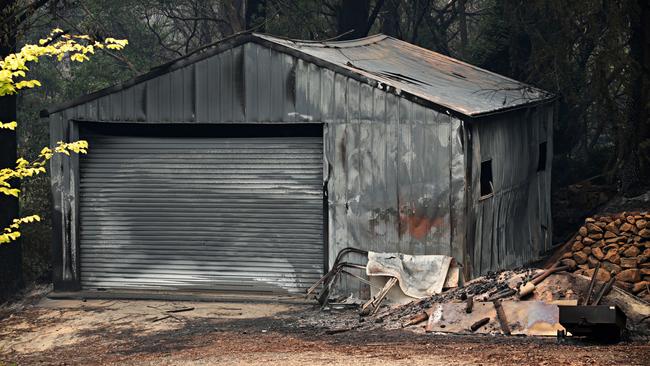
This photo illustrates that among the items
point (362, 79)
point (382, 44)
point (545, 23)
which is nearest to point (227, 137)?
point (362, 79)

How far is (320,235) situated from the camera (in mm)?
19031

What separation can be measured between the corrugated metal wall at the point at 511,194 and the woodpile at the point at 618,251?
2083mm

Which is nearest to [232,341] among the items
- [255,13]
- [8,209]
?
[8,209]

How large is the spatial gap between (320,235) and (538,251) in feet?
22.9

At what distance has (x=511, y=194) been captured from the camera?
21391 mm

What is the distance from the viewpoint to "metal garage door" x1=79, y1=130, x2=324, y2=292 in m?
19.1

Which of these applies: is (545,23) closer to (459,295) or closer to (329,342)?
(459,295)

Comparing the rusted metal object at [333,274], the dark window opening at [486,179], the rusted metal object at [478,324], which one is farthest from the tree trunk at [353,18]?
the rusted metal object at [478,324]

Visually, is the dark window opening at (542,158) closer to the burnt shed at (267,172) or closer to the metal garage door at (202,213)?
the burnt shed at (267,172)

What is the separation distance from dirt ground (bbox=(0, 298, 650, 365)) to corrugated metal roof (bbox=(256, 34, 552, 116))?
172 inches

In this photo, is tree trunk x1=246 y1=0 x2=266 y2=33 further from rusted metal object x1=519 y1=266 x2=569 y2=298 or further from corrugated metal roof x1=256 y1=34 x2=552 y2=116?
rusted metal object x1=519 y1=266 x2=569 y2=298

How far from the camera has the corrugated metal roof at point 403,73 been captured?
18.3 m

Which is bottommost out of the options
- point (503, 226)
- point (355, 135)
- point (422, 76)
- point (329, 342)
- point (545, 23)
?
point (329, 342)

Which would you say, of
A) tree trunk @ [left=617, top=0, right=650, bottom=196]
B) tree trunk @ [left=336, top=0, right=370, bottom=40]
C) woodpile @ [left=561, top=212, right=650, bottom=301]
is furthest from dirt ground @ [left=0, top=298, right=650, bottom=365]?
tree trunk @ [left=336, top=0, right=370, bottom=40]
